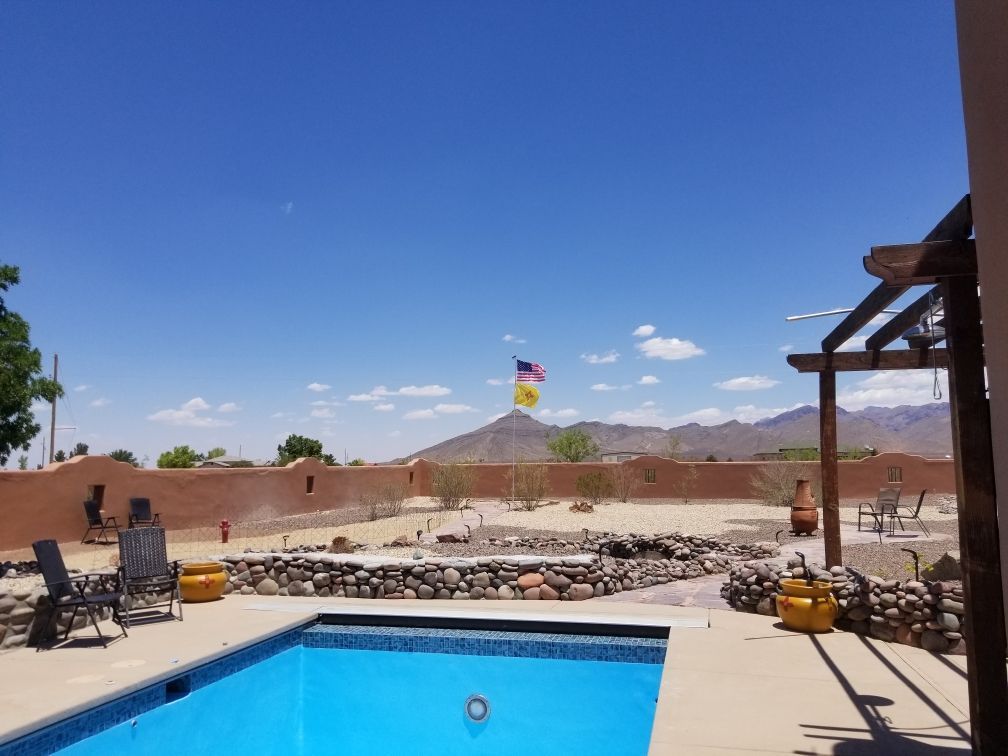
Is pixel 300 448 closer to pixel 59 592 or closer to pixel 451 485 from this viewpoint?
→ pixel 451 485

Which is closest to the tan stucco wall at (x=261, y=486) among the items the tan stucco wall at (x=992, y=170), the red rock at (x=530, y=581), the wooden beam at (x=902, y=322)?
the red rock at (x=530, y=581)

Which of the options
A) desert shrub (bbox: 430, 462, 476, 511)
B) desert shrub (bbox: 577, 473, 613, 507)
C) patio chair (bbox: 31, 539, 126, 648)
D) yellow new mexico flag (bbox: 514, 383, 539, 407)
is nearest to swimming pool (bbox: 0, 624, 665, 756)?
patio chair (bbox: 31, 539, 126, 648)

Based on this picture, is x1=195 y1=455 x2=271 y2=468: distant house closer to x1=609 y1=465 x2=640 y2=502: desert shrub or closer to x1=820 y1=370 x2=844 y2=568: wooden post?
x1=609 y1=465 x2=640 y2=502: desert shrub

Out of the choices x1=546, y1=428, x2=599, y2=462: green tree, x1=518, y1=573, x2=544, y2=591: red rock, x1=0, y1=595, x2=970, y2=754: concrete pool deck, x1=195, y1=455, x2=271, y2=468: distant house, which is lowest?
x1=0, y1=595, x2=970, y2=754: concrete pool deck

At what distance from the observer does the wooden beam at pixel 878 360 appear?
7.12 meters

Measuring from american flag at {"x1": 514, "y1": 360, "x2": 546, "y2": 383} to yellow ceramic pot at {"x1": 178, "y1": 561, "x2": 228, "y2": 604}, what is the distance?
16.5 metres

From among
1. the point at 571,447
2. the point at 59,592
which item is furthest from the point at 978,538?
the point at 571,447

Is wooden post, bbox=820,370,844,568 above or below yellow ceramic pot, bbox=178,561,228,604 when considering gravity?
above

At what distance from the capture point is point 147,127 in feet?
45.6

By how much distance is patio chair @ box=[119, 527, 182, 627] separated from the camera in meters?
7.08

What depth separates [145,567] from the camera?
725 cm

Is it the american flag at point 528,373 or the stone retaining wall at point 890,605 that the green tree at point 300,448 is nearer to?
the american flag at point 528,373

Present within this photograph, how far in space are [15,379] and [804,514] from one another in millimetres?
13987

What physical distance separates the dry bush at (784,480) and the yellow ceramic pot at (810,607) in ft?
51.6
